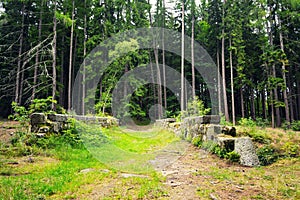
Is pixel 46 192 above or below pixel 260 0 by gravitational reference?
below

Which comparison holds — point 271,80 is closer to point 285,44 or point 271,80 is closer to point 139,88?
point 285,44

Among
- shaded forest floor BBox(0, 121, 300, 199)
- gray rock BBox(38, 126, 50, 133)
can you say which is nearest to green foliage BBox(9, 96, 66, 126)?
gray rock BBox(38, 126, 50, 133)

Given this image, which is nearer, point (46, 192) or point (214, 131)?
point (46, 192)

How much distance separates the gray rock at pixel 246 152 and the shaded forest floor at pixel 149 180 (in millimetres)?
192

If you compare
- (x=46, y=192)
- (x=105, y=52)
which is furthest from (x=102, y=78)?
(x=46, y=192)

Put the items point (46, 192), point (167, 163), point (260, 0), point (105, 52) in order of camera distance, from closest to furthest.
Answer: point (46, 192) → point (167, 163) → point (260, 0) → point (105, 52)

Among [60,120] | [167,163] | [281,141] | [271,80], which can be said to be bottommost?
[167,163]

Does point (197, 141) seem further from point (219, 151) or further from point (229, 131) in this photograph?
point (219, 151)

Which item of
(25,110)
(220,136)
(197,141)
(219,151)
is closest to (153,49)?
(197,141)

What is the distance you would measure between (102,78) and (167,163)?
15110mm

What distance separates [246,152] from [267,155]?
0.46 metres

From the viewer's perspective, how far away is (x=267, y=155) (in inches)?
180

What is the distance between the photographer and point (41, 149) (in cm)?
554

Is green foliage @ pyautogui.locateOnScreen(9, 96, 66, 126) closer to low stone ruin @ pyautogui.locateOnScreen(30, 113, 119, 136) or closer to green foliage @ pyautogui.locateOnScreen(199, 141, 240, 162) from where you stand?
low stone ruin @ pyautogui.locateOnScreen(30, 113, 119, 136)
